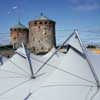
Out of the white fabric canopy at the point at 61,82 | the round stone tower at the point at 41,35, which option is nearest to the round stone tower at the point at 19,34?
the round stone tower at the point at 41,35

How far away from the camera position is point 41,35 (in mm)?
41875

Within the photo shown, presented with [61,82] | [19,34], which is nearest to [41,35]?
[19,34]

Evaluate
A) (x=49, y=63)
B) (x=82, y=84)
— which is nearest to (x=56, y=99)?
(x=82, y=84)

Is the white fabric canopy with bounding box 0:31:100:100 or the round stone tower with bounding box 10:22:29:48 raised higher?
the white fabric canopy with bounding box 0:31:100:100

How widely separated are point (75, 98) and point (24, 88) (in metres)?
2.92

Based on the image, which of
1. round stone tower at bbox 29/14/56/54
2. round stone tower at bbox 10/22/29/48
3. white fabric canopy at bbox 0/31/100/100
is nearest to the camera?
white fabric canopy at bbox 0/31/100/100

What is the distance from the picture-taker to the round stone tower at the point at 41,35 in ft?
134

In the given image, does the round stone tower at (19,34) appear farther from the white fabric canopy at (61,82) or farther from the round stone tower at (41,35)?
the white fabric canopy at (61,82)

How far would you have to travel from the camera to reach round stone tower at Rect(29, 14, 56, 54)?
40875mm

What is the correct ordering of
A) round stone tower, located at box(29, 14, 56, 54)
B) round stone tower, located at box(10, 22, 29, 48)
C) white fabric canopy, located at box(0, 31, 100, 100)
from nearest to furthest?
white fabric canopy, located at box(0, 31, 100, 100), round stone tower, located at box(29, 14, 56, 54), round stone tower, located at box(10, 22, 29, 48)

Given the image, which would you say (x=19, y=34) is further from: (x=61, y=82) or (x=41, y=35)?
(x=61, y=82)

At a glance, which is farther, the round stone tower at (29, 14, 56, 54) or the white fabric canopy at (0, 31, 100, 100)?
the round stone tower at (29, 14, 56, 54)

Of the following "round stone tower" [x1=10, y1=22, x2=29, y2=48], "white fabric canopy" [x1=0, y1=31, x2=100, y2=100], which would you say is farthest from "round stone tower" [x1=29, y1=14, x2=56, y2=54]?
"white fabric canopy" [x1=0, y1=31, x2=100, y2=100]

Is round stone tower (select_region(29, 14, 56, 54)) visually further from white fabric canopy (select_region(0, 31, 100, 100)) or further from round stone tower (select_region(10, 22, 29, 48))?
white fabric canopy (select_region(0, 31, 100, 100))
